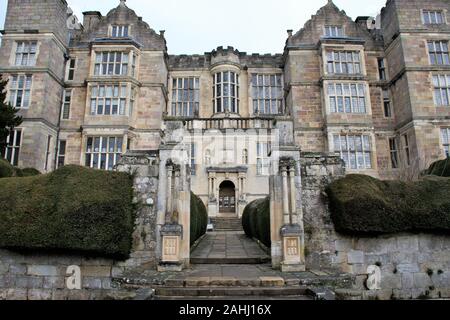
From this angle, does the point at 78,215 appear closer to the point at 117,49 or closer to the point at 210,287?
the point at 210,287

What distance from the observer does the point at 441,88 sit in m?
20.8

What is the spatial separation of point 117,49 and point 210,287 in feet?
67.7

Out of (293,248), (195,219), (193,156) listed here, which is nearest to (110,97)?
(193,156)

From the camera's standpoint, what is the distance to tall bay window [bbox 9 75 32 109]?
1980 cm

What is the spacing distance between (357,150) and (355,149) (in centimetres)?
14

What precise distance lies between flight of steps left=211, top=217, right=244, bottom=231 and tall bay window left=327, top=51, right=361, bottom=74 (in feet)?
41.2

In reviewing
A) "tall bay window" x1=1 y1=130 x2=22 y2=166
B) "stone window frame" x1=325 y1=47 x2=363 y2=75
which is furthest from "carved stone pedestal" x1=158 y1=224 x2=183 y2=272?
"stone window frame" x1=325 y1=47 x2=363 y2=75

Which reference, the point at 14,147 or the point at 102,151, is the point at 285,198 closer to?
the point at 102,151

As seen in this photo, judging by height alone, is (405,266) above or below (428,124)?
below

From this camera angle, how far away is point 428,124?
20.0 m

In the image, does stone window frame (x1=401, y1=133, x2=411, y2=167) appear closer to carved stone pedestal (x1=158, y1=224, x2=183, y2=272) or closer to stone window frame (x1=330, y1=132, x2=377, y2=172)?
stone window frame (x1=330, y1=132, x2=377, y2=172)

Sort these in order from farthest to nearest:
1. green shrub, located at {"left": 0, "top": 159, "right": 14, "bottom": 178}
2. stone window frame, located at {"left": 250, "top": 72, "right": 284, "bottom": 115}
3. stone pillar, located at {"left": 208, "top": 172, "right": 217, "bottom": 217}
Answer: stone window frame, located at {"left": 250, "top": 72, "right": 284, "bottom": 115}, stone pillar, located at {"left": 208, "top": 172, "right": 217, "bottom": 217}, green shrub, located at {"left": 0, "top": 159, "right": 14, "bottom": 178}

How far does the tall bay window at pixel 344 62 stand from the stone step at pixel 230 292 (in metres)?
19.6
